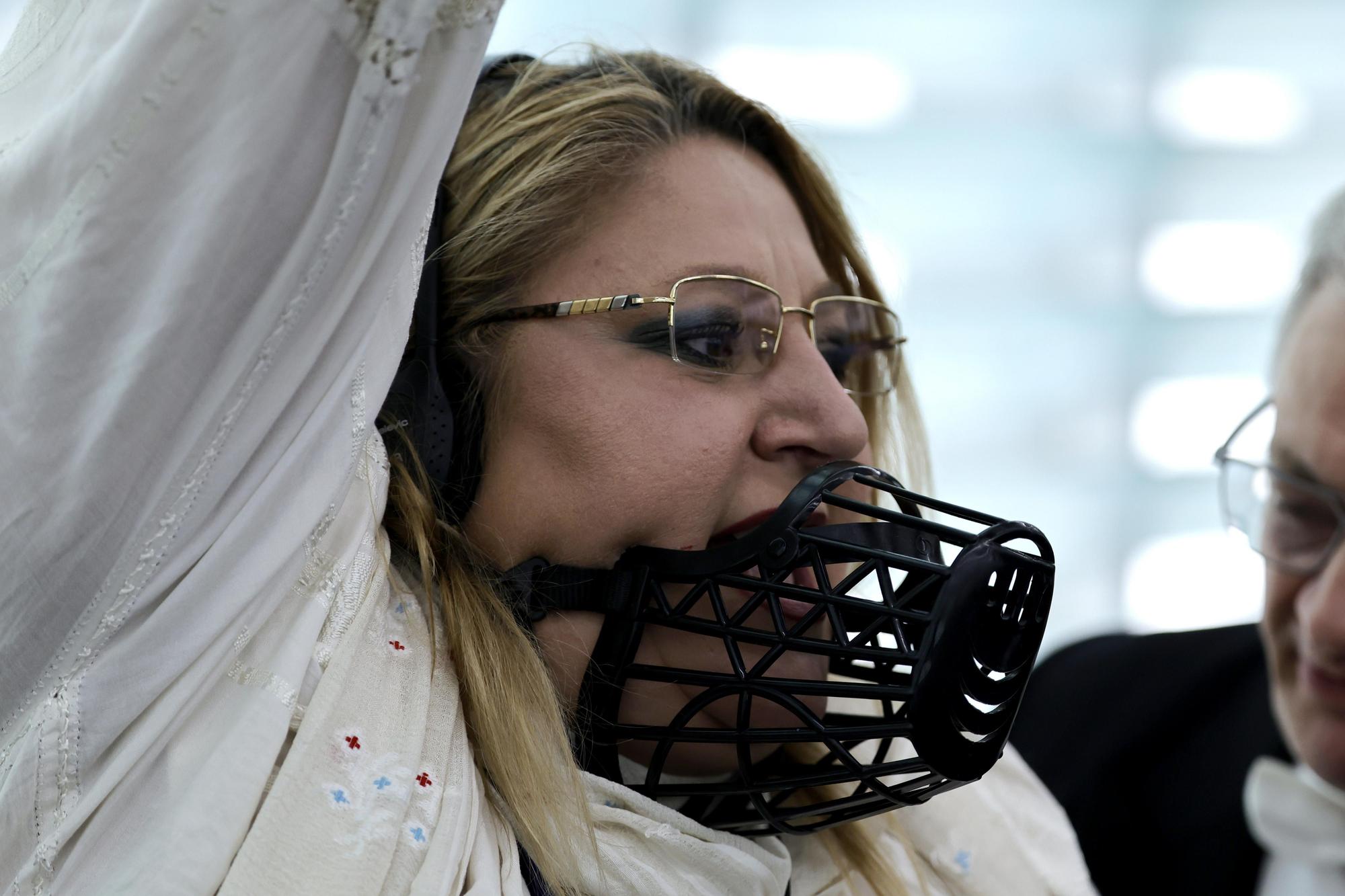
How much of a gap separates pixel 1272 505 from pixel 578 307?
1.06 metres

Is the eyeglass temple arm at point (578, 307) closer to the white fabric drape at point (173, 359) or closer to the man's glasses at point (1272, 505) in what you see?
the white fabric drape at point (173, 359)

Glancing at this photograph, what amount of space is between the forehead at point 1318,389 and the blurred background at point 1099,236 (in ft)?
6.83

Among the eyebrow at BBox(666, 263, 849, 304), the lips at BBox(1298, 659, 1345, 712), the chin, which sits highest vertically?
the eyebrow at BBox(666, 263, 849, 304)

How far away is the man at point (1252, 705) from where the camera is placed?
1483 mm

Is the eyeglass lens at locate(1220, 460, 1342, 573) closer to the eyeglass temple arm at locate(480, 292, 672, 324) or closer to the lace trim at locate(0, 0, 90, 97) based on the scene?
the eyeglass temple arm at locate(480, 292, 672, 324)

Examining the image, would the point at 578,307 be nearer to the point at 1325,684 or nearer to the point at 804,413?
the point at 804,413

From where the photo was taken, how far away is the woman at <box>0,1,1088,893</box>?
767 millimetres

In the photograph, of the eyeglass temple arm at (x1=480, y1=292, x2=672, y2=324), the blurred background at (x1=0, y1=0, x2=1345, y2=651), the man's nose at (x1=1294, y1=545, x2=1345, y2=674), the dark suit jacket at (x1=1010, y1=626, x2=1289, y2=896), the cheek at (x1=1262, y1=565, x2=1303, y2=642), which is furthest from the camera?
the blurred background at (x1=0, y1=0, x2=1345, y2=651)

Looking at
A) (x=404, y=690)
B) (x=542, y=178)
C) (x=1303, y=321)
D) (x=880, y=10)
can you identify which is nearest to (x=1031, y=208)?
(x=880, y=10)

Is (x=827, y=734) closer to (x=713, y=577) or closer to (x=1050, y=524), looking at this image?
(x=713, y=577)

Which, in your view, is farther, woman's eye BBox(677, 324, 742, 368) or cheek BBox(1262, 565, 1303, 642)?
cheek BBox(1262, 565, 1303, 642)

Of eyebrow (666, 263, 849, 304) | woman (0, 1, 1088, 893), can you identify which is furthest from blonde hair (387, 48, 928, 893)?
eyebrow (666, 263, 849, 304)

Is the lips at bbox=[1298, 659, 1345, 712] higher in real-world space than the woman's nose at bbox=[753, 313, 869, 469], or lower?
lower

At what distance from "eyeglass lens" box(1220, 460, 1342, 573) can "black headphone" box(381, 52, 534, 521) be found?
1.09 meters
